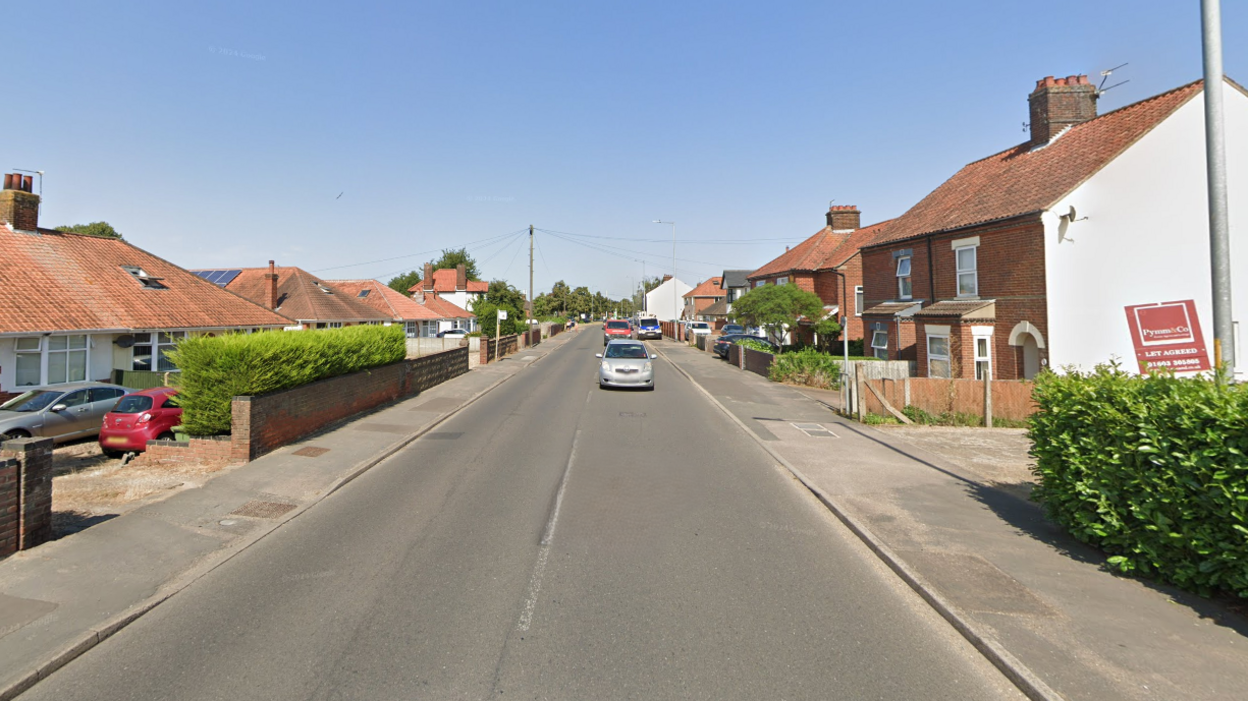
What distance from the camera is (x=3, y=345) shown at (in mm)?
16406

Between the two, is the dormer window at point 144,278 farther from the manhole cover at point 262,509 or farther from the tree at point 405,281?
the tree at point 405,281

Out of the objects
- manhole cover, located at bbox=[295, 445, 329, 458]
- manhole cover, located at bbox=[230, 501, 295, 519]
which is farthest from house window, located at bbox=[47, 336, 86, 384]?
manhole cover, located at bbox=[230, 501, 295, 519]

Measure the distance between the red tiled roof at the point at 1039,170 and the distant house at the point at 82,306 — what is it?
25.3 m

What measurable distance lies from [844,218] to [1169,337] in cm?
4162

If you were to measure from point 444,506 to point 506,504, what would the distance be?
31.5 inches

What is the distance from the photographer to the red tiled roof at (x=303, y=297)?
3634 centimetres

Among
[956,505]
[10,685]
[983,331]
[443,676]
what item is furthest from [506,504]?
[983,331]

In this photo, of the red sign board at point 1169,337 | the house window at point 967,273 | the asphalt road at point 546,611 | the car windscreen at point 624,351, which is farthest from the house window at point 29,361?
the house window at point 967,273

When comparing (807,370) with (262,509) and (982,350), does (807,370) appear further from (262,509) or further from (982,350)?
(262,509)

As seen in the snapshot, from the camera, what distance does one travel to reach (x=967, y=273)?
72.1 ft

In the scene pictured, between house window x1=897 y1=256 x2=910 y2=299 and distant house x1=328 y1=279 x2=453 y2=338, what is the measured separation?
32.1 meters

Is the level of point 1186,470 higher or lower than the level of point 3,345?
lower

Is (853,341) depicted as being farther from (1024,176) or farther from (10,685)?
(10,685)

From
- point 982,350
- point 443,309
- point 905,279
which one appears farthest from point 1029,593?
point 443,309
